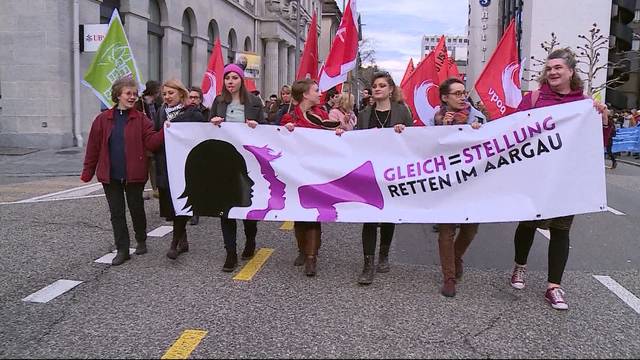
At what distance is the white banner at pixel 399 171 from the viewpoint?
476cm

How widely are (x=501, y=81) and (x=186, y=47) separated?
66.9 ft

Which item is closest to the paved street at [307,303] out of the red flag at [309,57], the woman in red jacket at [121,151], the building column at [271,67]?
the woman in red jacket at [121,151]

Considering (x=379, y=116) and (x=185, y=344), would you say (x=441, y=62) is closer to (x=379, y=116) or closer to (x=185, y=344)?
(x=379, y=116)

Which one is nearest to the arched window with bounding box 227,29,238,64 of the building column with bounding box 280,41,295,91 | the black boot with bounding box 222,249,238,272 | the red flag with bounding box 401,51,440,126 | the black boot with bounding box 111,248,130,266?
the building column with bounding box 280,41,295,91

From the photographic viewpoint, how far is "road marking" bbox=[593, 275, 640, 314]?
15.1 feet

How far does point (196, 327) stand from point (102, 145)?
2423 mm

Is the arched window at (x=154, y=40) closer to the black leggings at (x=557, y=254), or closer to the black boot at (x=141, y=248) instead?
the black boot at (x=141, y=248)

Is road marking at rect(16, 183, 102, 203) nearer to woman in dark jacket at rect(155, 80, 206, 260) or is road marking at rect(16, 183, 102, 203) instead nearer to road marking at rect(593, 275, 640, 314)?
woman in dark jacket at rect(155, 80, 206, 260)

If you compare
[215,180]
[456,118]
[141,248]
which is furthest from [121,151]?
[456,118]

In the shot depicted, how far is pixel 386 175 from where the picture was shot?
513cm

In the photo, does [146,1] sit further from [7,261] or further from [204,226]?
[7,261]

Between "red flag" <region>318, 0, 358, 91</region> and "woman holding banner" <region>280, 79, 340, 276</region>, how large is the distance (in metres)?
1.86

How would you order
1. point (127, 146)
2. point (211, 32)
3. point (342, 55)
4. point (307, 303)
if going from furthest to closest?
point (211, 32)
point (342, 55)
point (127, 146)
point (307, 303)

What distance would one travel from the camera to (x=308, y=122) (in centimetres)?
545
